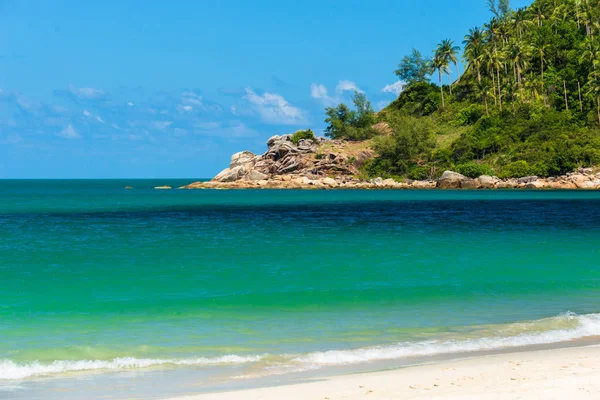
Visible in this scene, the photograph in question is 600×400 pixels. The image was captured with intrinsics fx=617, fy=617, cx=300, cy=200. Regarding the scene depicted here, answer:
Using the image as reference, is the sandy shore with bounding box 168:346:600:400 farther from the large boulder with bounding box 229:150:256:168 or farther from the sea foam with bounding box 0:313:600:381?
the large boulder with bounding box 229:150:256:168

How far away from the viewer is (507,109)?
108 m

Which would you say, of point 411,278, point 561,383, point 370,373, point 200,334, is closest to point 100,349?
point 200,334

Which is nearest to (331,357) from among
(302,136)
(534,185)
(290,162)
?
(534,185)

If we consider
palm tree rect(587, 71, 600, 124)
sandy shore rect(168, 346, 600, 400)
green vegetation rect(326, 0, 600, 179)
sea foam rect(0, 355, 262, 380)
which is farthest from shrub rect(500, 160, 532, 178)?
sea foam rect(0, 355, 262, 380)

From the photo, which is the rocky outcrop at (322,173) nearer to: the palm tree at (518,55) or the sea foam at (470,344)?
the palm tree at (518,55)

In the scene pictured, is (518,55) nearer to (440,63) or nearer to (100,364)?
(440,63)

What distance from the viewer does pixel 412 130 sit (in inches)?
4336

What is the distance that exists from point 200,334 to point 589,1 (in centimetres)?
12996

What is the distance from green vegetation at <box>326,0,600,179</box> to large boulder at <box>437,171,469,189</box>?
7.43 feet

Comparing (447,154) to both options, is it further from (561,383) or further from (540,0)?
(561,383)

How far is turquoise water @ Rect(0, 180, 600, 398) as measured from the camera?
42.7 ft

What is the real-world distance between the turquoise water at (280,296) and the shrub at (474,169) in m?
57.7

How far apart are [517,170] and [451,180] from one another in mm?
10256

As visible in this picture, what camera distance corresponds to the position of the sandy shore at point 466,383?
30.7ft
